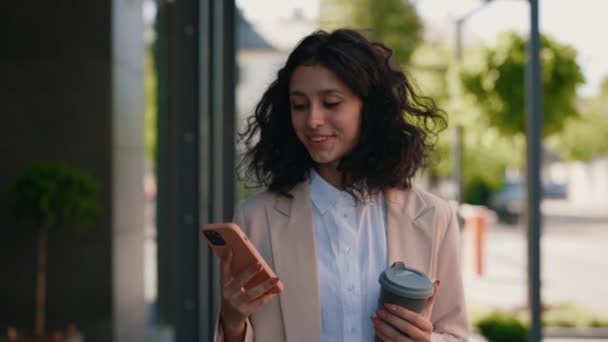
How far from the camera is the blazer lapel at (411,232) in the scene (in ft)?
5.07

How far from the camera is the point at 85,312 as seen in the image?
4750 millimetres

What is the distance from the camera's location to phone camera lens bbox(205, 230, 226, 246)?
1.34 meters

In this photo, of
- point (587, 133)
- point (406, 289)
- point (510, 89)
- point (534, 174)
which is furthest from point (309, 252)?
point (510, 89)

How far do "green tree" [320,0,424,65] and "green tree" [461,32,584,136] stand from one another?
143 cm

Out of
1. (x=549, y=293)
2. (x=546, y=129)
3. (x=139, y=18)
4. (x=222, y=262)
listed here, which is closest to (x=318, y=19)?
(x=139, y=18)

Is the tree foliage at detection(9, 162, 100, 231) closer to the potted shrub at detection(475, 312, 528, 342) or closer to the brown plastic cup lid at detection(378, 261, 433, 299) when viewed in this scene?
the potted shrub at detection(475, 312, 528, 342)

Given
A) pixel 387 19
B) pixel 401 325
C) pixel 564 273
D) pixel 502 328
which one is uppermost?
pixel 387 19

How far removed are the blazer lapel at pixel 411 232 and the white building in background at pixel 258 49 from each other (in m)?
2.03

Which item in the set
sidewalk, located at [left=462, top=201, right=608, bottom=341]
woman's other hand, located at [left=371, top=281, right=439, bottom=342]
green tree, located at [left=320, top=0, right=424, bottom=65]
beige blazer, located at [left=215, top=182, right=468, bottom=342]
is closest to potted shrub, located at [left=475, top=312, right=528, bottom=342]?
sidewalk, located at [left=462, top=201, right=608, bottom=341]

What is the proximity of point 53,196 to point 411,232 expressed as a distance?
3289 millimetres

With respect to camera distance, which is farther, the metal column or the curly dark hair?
the metal column

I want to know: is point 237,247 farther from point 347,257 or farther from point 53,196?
point 53,196

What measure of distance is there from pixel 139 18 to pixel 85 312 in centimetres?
201

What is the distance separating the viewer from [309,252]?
59.6 inches
